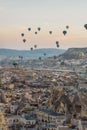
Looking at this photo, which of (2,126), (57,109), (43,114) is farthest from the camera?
(57,109)

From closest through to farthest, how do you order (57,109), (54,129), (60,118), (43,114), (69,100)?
1. (54,129)
2. (60,118)
3. (43,114)
4. (57,109)
5. (69,100)

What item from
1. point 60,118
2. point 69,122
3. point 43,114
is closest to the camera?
point 69,122

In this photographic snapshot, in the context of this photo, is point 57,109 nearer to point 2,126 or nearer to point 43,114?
point 43,114

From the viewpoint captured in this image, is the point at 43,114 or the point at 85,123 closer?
A: the point at 85,123

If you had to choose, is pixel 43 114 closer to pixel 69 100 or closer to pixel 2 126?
pixel 69 100

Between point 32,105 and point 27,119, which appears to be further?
point 32,105

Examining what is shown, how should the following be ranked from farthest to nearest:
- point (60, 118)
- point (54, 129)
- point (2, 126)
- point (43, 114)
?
point (43, 114) < point (60, 118) < point (54, 129) < point (2, 126)

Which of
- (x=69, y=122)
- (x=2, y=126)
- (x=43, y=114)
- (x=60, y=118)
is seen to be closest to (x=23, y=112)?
(x=43, y=114)

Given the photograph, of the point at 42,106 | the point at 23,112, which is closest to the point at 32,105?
the point at 42,106
